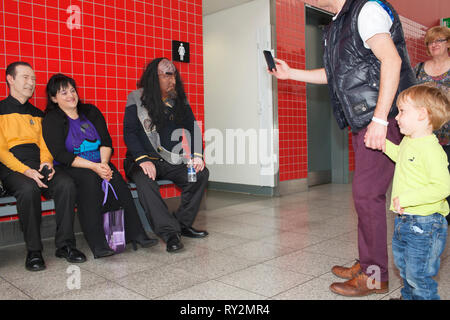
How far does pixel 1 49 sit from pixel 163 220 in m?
1.71

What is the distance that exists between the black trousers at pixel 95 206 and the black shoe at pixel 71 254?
3.1 inches

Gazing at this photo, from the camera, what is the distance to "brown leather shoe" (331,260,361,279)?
2.06 meters

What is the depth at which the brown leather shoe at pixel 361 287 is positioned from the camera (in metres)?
1.85

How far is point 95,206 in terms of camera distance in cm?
258

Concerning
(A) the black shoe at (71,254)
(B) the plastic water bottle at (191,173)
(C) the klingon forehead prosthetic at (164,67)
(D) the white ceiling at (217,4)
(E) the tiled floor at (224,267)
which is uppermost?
(D) the white ceiling at (217,4)

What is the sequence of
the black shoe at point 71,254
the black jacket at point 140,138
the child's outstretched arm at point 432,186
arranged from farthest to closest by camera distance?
the black jacket at point 140,138
the black shoe at point 71,254
the child's outstretched arm at point 432,186

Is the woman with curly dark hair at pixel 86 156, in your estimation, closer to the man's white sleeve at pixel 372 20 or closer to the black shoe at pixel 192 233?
the black shoe at pixel 192 233

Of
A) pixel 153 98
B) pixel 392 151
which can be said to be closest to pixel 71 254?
pixel 153 98

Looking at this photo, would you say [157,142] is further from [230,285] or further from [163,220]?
[230,285]

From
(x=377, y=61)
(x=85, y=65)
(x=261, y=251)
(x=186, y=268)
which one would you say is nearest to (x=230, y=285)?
(x=186, y=268)

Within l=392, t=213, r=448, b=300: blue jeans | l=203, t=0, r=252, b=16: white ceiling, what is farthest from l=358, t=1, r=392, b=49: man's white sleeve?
l=203, t=0, r=252, b=16: white ceiling

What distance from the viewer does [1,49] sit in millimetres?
2875

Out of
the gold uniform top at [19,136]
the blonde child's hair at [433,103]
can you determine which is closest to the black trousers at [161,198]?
the gold uniform top at [19,136]

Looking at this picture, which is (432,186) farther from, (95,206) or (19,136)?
(19,136)
